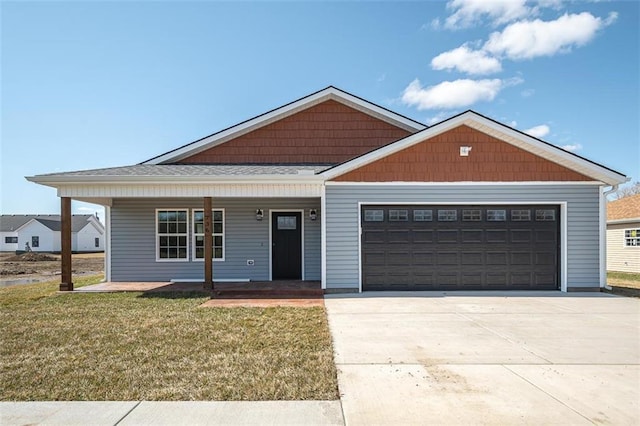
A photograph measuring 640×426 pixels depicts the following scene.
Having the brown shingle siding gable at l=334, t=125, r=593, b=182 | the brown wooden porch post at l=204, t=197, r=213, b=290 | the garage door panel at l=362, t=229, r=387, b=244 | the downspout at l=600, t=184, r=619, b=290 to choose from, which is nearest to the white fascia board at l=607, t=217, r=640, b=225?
the downspout at l=600, t=184, r=619, b=290

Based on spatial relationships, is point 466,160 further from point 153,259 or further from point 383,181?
point 153,259

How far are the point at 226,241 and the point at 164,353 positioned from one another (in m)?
6.46

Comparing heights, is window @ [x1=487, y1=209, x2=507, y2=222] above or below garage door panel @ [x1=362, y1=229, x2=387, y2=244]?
above

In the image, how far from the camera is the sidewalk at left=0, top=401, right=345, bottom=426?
122 inches

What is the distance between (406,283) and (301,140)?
5752 millimetres

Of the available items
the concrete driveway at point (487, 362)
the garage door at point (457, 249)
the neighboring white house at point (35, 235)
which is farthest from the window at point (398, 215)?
the neighboring white house at point (35, 235)

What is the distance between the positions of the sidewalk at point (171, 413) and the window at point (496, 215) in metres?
7.84

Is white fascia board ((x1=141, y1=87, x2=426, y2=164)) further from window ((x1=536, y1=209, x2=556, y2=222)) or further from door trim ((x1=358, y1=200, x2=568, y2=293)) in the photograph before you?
window ((x1=536, y1=209, x2=556, y2=222))

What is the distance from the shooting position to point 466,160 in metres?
9.62

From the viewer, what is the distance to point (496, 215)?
980cm

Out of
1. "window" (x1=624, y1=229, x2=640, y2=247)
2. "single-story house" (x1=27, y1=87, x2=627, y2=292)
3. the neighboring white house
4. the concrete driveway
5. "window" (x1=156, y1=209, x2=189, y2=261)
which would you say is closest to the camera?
the concrete driveway

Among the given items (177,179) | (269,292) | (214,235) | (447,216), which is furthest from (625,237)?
(177,179)

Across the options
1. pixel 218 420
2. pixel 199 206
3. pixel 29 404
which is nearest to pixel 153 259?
pixel 199 206

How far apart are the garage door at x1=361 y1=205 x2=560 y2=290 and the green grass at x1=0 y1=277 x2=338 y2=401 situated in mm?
3028
